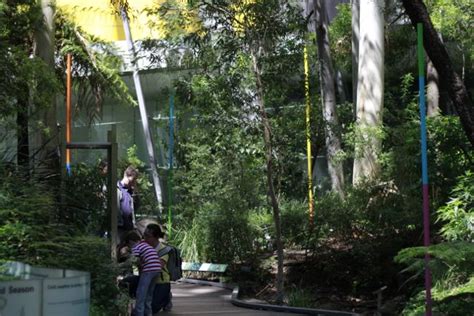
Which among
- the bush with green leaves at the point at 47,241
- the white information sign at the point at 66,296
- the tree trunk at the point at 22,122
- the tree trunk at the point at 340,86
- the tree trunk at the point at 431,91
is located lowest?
the white information sign at the point at 66,296

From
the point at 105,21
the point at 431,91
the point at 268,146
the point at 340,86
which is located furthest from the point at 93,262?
the point at 105,21

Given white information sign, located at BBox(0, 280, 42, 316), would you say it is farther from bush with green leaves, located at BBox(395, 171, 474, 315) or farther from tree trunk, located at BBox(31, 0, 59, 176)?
tree trunk, located at BBox(31, 0, 59, 176)

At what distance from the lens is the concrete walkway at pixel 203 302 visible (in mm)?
12367

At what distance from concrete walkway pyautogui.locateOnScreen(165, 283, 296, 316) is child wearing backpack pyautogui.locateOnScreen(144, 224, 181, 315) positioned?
1.55ft

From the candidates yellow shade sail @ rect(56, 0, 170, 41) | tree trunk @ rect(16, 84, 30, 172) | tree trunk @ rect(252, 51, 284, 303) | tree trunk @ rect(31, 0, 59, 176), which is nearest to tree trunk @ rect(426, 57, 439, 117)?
yellow shade sail @ rect(56, 0, 170, 41)

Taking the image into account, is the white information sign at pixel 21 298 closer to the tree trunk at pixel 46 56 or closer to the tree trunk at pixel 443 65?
the tree trunk at pixel 443 65

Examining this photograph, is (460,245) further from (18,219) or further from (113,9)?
(113,9)

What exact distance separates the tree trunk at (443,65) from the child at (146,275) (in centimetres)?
485

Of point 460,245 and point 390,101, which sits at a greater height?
point 390,101

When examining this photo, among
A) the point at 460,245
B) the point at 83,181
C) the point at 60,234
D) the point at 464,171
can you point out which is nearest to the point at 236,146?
the point at 83,181

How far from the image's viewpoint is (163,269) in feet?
36.9

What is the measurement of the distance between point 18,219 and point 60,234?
571mm

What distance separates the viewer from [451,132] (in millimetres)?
15094

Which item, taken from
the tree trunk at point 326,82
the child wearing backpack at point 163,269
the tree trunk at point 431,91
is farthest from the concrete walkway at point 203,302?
the tree trunk at point 431,91
